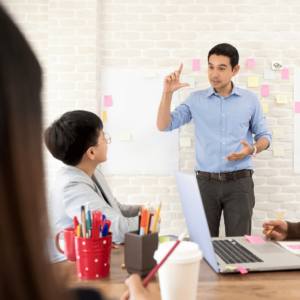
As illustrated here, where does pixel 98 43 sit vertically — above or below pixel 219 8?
below

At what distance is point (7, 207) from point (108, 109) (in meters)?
2.75

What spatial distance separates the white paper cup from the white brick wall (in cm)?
226

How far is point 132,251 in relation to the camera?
A: 37.6 inches

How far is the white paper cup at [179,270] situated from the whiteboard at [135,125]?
2.26m

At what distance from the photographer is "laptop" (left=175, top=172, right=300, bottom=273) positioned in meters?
0.98

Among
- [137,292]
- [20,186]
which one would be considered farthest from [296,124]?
[20,186]

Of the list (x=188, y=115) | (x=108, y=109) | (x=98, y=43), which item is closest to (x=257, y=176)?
(x=188, y=115)

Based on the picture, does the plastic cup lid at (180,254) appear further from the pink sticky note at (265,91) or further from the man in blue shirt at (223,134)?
the pink sticky note at (265,91)

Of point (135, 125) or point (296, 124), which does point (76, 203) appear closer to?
point (135, 125)

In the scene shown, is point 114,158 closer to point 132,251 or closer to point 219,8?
point 219,8

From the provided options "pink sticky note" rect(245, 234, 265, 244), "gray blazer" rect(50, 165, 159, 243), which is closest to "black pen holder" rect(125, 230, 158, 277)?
"gray blazer" rect(50, 165, 159, 243)

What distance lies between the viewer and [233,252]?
45.2 inches

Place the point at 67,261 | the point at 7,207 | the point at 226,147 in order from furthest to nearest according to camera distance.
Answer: the point at 226,147 < the point at 67,261 < the point at 7,207

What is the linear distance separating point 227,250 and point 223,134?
4.99 ft
